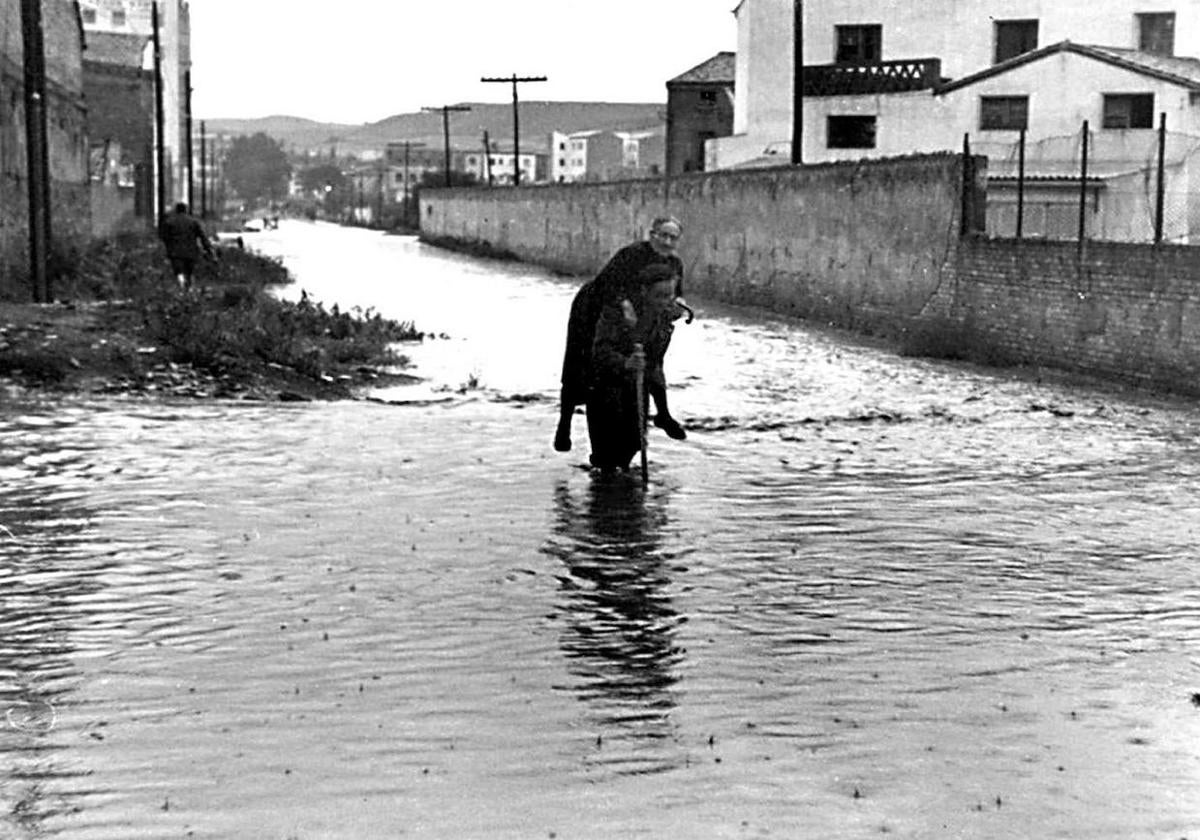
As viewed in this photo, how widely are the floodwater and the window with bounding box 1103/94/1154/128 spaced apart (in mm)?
33517

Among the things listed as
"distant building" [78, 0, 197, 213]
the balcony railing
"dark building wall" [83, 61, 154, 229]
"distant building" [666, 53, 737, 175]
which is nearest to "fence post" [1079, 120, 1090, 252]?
the balcony railing

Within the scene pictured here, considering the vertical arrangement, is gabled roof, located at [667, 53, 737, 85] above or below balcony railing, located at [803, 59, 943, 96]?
above

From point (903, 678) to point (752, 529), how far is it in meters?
3.32

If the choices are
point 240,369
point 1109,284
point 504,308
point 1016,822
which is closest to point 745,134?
point 504,308

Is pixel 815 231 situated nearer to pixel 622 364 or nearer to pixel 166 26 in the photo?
pixel 622 364

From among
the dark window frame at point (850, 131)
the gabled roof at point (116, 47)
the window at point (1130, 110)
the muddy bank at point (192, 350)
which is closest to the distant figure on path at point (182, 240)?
the muddy bank at point (192, 350)

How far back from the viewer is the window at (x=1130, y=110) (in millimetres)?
46344

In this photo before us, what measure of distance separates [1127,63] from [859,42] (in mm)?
13554

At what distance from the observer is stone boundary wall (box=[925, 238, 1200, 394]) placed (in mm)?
19016

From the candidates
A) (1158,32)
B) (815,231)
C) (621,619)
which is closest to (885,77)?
(1158,32)

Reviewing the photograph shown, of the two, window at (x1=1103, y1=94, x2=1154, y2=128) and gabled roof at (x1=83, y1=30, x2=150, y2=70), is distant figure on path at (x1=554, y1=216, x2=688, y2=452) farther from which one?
gabled roof at (x1=83, y1=30, x2=150, y2=70)

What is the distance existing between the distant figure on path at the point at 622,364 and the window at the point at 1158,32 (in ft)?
148

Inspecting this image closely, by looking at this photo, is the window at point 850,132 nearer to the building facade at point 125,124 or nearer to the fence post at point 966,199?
the building facade at point 125,124

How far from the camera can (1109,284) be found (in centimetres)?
2039
